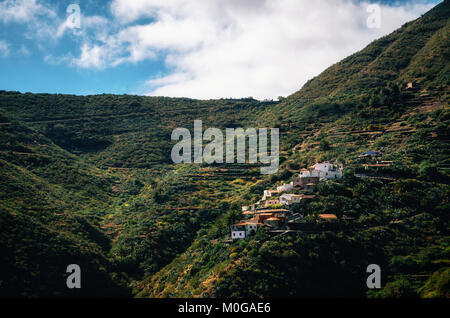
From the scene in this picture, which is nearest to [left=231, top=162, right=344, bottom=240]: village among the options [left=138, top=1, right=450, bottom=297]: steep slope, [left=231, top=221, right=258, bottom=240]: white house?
[left=231, top=221, right=258, bottom=240]: white house

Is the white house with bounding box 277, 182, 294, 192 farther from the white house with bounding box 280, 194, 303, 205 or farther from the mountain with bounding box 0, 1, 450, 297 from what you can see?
the mountain with bounding box 0, 1, 450, 297

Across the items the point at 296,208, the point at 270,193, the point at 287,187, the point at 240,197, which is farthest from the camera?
the point at 240,197

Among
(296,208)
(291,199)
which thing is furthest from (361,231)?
(291,199)

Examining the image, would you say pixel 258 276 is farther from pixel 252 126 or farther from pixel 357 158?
pixel 252 126

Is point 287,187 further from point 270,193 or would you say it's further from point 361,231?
point 361,231

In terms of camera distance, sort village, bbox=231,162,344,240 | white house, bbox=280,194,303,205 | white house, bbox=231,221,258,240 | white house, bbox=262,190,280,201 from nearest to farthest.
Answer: village, bbox=231,162,344,240
white house, bbox=231,221,258,240
white house, bbox=280,194,303,205
white house, bbox=262,190,280,201

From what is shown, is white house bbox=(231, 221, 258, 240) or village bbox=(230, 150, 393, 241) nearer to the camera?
village bbox=(230, 150, 393, 241)

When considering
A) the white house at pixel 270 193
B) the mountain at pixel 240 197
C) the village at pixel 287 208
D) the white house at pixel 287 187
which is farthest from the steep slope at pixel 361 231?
the white house at pixel 287 187
